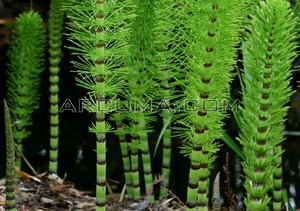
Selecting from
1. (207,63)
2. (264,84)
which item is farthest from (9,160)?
(264,84)

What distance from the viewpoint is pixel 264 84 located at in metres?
1.70

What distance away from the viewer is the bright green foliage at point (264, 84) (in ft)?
5.38

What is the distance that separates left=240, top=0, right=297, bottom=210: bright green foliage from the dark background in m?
1.87

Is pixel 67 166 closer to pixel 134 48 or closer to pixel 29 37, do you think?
pixel 29 37

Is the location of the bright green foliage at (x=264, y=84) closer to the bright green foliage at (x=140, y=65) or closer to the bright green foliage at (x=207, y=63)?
the bright green foliage at (x=207, y=63)

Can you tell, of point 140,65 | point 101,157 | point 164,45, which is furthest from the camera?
point 164,45

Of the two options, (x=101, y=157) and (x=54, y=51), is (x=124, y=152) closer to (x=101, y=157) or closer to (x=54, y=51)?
(x=54, y=51)

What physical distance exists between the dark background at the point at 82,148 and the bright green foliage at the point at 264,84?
1866 mm

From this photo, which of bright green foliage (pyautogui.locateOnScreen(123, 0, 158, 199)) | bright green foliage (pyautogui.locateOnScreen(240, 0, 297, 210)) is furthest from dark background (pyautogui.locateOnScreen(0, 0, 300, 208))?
bright green foliage (pyautogui.locateOnScreen(240, 0, 297, 210))

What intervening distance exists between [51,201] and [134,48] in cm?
92

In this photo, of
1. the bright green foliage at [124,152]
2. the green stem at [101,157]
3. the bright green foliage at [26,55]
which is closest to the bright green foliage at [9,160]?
the green stem at [101,157]

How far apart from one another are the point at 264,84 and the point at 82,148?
118 inches

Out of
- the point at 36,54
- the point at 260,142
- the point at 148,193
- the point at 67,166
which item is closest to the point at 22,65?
the point at 36,54

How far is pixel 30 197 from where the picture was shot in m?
2.90
